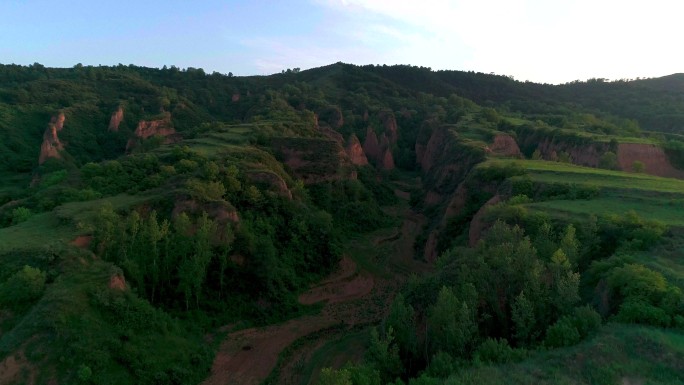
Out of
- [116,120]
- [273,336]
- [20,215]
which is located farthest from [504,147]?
[116,120]

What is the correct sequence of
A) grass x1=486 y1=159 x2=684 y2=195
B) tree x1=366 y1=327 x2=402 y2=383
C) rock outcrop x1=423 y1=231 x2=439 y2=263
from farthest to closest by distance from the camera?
rock outcrop x1=423 y1=231 x2=439 y2=263
grass x1=486 y1=159 x2=684 y2=195
tree x1=366 y1=327 x2=402 y2=383

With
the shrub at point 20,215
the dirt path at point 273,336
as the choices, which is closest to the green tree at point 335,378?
the dirt path at point 273,336

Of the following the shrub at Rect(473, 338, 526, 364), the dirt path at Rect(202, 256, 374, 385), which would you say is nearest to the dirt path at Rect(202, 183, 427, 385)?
the dirt path at Rect(202, 256, 374, 385)

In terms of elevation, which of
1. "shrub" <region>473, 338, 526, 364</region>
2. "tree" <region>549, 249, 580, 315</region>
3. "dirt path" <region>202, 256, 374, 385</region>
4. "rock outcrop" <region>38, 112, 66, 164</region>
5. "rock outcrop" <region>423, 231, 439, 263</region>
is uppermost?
"tree" <region>549, 249, 580, 315</region>

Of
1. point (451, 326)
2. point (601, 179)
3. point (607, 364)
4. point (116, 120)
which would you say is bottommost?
point (451, 326)

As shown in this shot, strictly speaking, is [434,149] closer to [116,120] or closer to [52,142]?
[116,120]

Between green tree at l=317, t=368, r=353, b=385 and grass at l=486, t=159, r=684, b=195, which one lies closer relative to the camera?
green tree at l=317, t=368, r=353, b=385

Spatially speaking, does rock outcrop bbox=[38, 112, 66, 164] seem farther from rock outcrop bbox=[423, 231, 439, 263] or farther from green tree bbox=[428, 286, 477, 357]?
green tree bbox=[428, 286, 477, 357]
